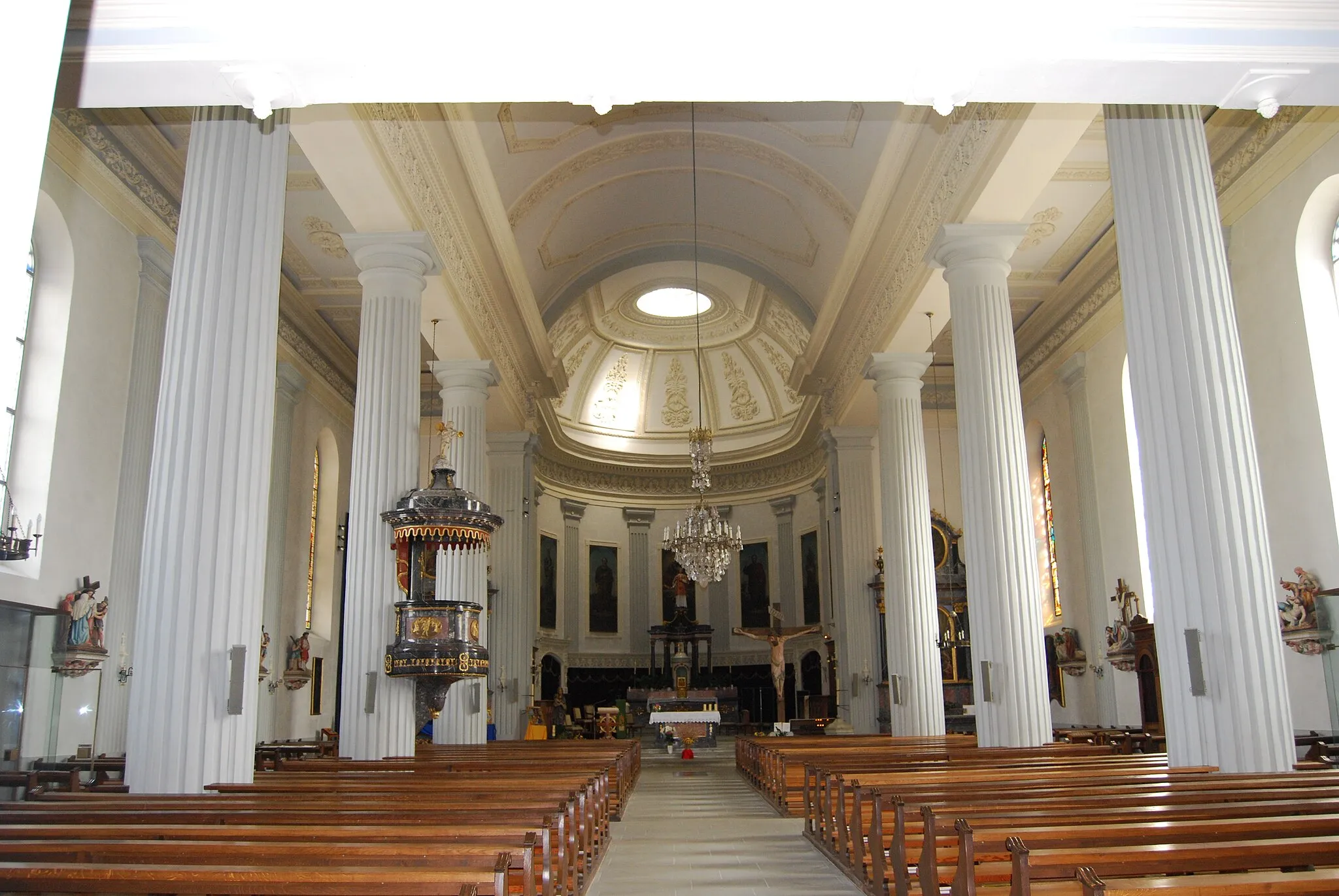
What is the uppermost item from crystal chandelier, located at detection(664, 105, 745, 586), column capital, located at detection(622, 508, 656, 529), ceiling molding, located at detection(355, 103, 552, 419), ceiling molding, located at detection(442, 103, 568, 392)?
ceiling molding, located at detection(442, 103, 568, 392)

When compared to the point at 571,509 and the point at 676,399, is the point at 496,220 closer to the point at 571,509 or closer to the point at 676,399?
the point at 571,509

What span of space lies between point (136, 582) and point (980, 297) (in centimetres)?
844

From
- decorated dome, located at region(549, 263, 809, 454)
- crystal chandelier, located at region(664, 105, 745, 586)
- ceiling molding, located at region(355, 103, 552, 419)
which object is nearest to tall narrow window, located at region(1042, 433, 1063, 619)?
crystal chandelier, located at region(664, 105, 745, 586)

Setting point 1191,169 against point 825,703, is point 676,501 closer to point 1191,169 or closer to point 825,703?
point 825,703

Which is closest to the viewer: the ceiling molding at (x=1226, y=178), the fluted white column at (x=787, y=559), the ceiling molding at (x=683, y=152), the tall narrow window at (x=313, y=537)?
the ceiling molding at (x=1226, y=178)

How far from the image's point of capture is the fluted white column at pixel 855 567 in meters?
15.6

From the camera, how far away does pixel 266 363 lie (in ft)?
19.1

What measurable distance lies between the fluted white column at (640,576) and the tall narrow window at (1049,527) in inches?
378

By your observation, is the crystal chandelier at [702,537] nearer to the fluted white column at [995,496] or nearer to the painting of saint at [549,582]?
the fluted white column at [995,496]

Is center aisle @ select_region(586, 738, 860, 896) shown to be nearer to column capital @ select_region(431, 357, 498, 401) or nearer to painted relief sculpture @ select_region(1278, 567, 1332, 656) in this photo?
painted relief sculpture @ select_region(1278, 567, 1332, 656)

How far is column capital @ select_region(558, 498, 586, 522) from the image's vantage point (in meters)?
22.6

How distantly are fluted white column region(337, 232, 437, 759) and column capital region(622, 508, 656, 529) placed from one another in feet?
46.2

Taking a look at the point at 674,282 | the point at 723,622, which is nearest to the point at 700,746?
the point at 723,622

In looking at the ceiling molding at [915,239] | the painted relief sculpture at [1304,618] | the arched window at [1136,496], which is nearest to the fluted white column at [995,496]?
the ceiling molding at [915,239]
